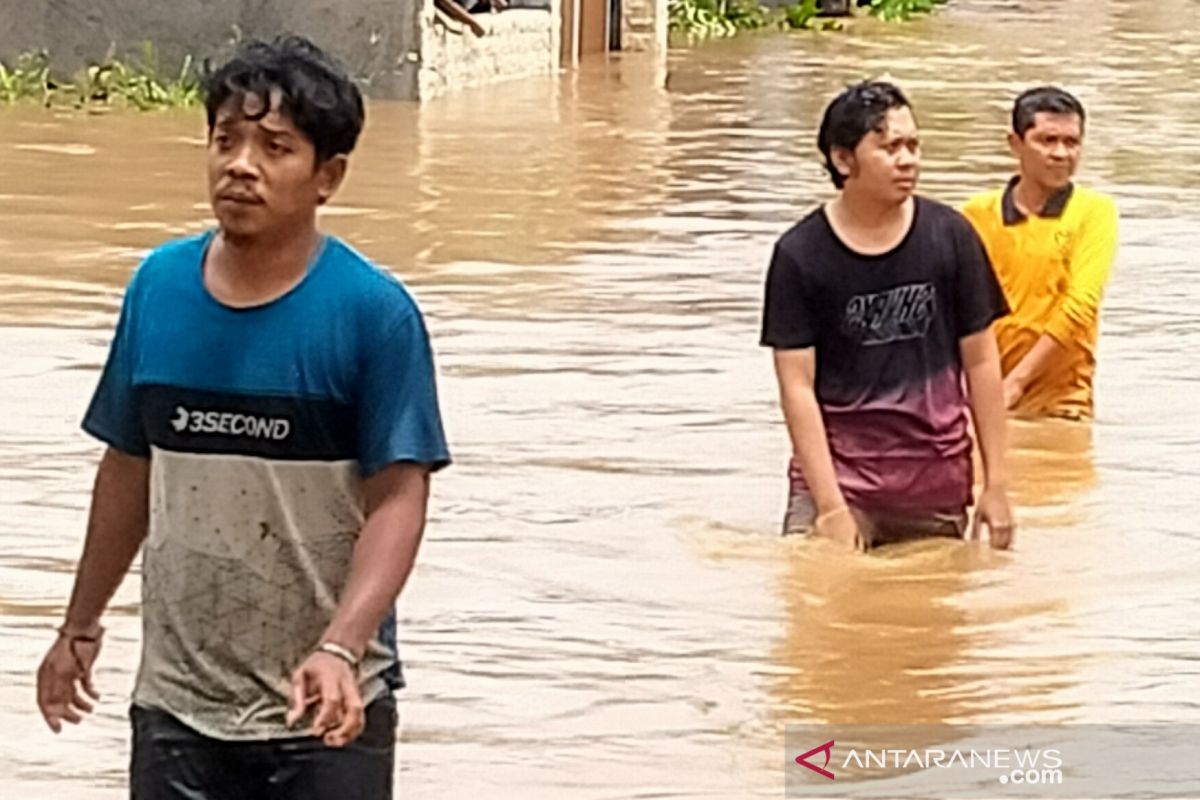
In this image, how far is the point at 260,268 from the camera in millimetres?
4027

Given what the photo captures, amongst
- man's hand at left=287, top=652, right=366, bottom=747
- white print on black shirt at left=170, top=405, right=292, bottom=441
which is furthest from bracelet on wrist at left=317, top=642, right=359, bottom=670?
white print on black shirt at left=170, top=405, right=292, bottom=441

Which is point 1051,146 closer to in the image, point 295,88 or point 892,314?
point 892,314

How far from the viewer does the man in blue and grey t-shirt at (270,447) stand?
3.98 m

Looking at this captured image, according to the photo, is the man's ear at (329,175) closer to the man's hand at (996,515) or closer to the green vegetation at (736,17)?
the man's hand at (996,515)

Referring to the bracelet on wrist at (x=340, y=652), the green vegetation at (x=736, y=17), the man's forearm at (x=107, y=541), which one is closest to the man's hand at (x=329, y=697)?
the bracelet on wrist at (x=340, y=652)

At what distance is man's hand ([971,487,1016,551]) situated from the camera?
7148 millimetres

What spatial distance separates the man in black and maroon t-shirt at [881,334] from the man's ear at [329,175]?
308 cm

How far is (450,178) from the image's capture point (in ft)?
56.2

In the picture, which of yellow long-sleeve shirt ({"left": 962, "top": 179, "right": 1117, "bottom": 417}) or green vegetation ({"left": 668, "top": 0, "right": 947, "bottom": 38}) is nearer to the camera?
yellow long-sleeve shirt ({"left": 962, "top": 179, "right": 1117, "bottom": 417})

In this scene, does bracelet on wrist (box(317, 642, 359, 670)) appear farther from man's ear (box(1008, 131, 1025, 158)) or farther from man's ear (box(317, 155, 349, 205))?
man's ear (box(1008, 131, 1025, 158))

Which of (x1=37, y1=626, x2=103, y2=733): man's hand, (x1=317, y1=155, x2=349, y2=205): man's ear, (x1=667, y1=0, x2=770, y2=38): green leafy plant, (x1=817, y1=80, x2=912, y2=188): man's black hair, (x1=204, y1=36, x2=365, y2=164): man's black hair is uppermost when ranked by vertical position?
(x1=204, y1=36, x2=365, y2=164): man's black hair

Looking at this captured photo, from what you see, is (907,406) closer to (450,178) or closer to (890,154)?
(890,154)

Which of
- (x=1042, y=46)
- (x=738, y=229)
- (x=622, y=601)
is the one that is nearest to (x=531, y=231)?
(x=738, y=229)

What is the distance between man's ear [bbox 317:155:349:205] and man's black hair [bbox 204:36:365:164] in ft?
0.04
